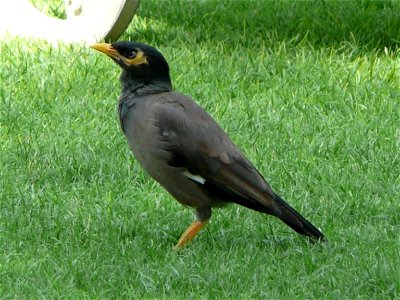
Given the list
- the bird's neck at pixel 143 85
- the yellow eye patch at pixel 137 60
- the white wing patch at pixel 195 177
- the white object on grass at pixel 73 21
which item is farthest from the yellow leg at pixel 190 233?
the white object on grass at pixel 73 21

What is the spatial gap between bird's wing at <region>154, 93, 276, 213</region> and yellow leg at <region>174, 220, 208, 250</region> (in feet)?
0.76

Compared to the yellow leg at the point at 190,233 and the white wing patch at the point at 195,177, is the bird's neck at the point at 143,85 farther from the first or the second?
the yellow leg at the point at 190,233

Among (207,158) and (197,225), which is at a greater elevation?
(207,158)

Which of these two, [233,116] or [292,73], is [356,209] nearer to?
[233,116]

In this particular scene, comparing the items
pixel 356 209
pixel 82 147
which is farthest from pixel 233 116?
pixel 356 209

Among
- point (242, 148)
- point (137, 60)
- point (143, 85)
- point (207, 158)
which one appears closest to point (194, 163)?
point (207, 158)

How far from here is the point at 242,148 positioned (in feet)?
22.6

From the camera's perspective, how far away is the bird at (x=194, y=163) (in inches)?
218

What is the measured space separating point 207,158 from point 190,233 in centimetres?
38

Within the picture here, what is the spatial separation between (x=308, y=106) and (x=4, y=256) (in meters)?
2.88

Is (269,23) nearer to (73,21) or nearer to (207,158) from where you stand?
(73,21)

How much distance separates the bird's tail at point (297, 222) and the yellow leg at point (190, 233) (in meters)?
0.41

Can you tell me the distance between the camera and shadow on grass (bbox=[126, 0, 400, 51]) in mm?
9062

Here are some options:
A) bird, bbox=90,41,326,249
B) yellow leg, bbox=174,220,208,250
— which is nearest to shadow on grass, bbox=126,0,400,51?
bird, bbox=90,41,326,249
